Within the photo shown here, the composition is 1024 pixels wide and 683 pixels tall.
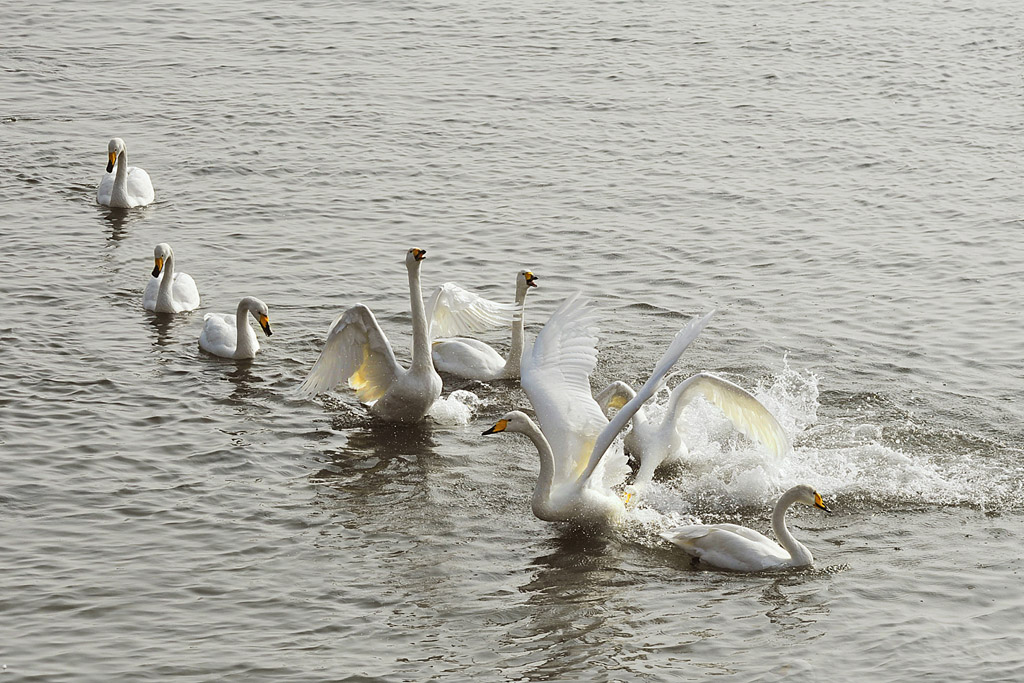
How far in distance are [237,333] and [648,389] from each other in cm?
554

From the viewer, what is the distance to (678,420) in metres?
11.7

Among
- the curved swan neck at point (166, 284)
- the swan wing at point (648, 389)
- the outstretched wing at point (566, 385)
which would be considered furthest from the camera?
the curved swan neck at point (166, 284)

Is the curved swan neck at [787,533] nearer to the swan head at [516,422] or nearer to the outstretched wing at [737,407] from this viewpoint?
the outstretched wing at [737,407]

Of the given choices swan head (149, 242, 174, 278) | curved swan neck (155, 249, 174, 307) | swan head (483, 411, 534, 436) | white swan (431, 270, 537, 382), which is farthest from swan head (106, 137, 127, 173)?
swan head (483, 411, 534, 436)

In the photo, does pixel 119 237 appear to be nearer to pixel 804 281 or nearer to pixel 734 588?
pixel 804 281

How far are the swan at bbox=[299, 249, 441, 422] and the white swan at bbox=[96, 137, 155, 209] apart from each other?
20.7 feet

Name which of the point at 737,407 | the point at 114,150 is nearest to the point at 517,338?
the point at 737,407

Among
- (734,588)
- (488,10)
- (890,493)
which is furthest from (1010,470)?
(488,10)

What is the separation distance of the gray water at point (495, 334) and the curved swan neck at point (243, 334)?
269mm

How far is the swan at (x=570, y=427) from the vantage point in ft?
33.4

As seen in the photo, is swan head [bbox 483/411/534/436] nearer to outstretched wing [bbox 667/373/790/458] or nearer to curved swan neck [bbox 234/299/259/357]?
outstretched wing [bbox 667/373/790/458]

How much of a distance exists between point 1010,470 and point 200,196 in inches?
437

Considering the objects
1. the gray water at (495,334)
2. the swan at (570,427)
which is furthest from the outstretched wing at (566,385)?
the gray water at (495,334)

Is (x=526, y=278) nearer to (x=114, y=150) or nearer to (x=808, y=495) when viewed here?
(x=808, y=495)
